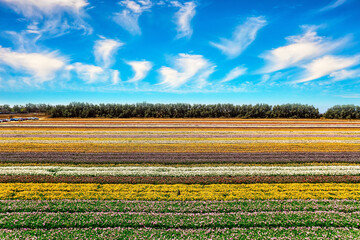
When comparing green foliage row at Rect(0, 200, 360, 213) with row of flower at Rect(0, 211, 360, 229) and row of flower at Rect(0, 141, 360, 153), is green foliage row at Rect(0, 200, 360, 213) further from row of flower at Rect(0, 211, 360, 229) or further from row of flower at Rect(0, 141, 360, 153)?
row of flower at Rect(0, 141, 360, 153)

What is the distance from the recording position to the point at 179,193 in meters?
13.8

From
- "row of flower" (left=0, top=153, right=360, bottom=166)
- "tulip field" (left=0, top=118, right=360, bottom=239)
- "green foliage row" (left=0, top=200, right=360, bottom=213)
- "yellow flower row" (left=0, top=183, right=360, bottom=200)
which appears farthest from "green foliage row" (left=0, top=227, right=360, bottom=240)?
"row of flower" (left=0, top=153, right=360, bottom=166)

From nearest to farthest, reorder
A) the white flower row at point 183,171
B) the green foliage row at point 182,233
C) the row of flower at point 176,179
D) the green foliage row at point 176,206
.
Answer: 1. the green foliage row at point 182,233
2. the green foliage row at point 176,206
3. the row of flower at point 176,179
4. the white flower row at point 183,171

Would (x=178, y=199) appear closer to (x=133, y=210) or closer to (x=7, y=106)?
(x=133, y=210)

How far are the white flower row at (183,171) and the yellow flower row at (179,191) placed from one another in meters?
1.91

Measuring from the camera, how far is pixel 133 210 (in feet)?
37.5

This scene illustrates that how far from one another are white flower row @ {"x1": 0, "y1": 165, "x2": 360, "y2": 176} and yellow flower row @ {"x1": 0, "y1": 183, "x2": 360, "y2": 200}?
6.28ft

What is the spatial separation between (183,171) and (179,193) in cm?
402

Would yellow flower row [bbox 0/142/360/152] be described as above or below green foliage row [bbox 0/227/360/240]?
above

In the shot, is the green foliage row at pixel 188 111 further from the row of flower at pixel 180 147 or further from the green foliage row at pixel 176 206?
the green foliage row at pixel 176 206

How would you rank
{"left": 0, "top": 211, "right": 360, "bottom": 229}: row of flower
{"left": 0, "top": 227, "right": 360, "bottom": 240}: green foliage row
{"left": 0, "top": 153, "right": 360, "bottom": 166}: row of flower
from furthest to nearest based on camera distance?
{"left": 0, "top": 153, "right": 360, "bottom": 166}: row of flower → {"left": 0, "top": 211, "right": 360, "bottom": 229}: row of flower → {"left": 0, "top": 227, "right": 360, "bottom": 240}: green foliage row

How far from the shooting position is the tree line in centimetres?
8281

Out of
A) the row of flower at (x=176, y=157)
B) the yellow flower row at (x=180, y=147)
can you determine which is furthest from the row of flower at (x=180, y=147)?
the row of flower at (x=176, y=157)

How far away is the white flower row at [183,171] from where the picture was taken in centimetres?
1716
